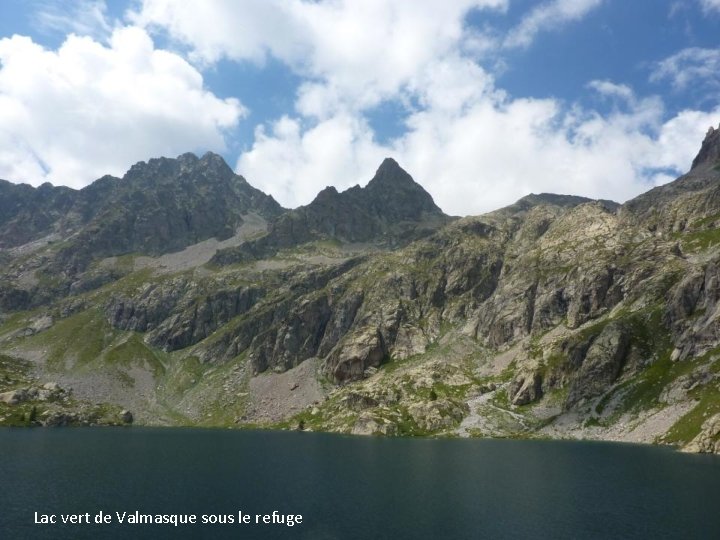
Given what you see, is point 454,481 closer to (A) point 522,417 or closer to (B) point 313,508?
(B) point 313,508

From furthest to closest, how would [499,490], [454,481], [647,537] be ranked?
1. [454,481]
2. [499,490]
3. [647,537]

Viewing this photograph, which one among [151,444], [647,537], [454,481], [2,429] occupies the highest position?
[2,429]

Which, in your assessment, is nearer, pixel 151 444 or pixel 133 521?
pixel 133 521

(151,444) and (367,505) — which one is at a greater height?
(151,444)

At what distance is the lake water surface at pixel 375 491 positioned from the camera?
63.6 meters

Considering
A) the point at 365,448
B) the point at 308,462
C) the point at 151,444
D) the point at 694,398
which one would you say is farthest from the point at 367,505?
the point at 694,398

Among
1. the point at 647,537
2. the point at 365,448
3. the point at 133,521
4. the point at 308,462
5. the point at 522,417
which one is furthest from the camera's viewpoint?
the point at 522,417

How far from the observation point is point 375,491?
3410 inches

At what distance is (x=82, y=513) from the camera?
69.4 meters

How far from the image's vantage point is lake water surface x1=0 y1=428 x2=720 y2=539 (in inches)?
2504

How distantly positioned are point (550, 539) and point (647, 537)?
37.5ft

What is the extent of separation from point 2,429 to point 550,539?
696 feet

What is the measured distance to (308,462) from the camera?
121 meters

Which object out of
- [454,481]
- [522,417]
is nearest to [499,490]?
[454,481]
